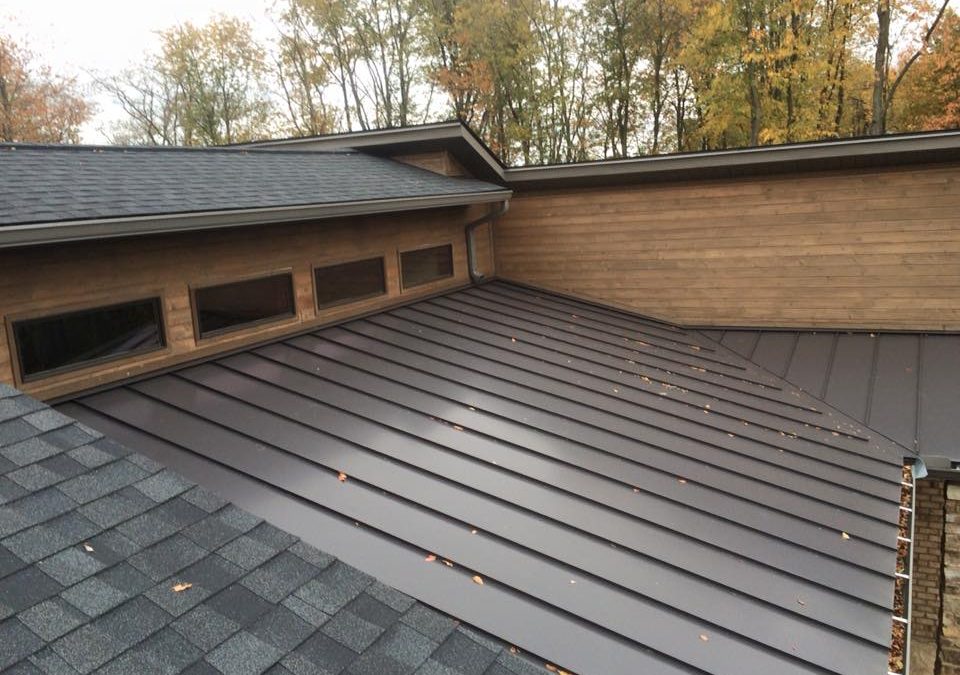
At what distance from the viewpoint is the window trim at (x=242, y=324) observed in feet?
19.2

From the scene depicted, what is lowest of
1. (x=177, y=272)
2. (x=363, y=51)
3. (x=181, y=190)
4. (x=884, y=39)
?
(x=177, y=272)

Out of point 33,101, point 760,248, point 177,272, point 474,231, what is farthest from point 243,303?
point 33,101

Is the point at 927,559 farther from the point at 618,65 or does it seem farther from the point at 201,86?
the point at 201,86

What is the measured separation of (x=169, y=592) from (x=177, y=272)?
4148 millimetres

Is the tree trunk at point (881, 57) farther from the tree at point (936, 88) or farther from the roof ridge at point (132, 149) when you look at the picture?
the roof ridge at point (132, 149)

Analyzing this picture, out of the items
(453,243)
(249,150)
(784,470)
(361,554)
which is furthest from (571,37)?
(361,554)

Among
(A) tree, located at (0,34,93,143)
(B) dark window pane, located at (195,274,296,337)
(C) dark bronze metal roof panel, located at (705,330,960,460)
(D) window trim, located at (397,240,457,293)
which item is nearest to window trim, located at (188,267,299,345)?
(B) dark window pane, located at (195,274,296,337)

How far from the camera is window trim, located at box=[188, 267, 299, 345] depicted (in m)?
5.86

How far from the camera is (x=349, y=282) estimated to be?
7.64 m

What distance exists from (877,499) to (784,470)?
2.39 feet

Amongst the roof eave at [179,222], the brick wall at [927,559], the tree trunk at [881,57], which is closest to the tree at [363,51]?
the tree trunk at [881,57]

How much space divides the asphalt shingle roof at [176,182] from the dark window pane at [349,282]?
910 millimetres

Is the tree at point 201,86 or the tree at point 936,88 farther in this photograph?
the tree at point 201,86

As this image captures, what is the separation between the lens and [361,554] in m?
3.86
